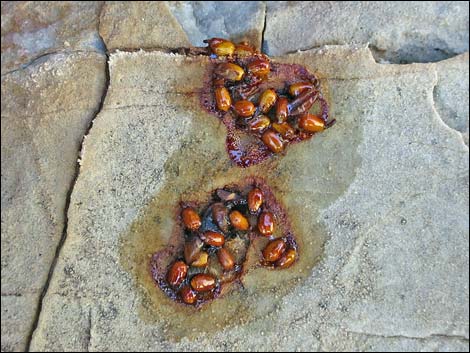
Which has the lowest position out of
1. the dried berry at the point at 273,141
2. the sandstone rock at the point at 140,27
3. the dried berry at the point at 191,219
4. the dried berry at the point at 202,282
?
the dried berry at the point at 202,282

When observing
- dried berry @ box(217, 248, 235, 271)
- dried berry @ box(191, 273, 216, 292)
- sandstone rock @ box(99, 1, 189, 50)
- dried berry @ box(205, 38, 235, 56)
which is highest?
sandstone rock @ box(99, 1, 189, 50)

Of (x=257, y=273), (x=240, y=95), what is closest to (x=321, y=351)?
(x=257, y=273)

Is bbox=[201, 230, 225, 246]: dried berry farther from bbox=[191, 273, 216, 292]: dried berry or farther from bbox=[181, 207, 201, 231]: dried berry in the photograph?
bbox=[191, 273, 216, 292]: dried berry

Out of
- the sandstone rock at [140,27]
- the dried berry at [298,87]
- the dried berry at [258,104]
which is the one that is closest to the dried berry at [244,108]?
the dried berry at [258,104]

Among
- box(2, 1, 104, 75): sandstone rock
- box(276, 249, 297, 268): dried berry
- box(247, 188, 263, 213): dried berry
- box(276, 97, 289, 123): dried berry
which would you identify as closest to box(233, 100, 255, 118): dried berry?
box(276, 97, 289, 123): dried berry

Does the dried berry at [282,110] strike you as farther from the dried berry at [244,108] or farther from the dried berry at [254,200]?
the dried berry at [254,200]

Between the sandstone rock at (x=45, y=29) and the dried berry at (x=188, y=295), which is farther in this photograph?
the sandstone rock at (x=45, y=29)
